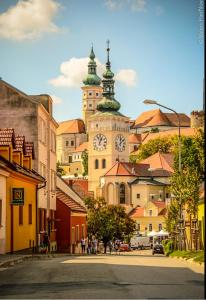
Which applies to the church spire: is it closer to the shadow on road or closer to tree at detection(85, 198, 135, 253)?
tree at detection(85, 198, 135, 253)

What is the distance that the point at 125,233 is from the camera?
93.9 meters

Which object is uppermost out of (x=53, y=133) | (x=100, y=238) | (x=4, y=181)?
(x=53, y=133)

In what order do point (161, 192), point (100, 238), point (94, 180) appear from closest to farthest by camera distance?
1. point (100, 238)
2. point (161, 192)
3. point (94, 180)

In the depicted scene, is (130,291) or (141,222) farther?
(141,222)

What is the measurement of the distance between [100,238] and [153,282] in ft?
236

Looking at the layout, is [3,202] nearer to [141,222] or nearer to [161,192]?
[141,222]

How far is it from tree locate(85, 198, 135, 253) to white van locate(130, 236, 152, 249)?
43.0ft

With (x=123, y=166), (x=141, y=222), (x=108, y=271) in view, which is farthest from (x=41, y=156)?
(x=123, y=166)

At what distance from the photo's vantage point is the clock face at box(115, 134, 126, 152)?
179 meters

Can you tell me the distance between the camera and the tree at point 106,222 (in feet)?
283

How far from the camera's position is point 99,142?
178 m

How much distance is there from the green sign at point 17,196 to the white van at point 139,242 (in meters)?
80.1

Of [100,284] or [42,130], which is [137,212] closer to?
[42,130]

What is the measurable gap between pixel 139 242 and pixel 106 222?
24622 mm
